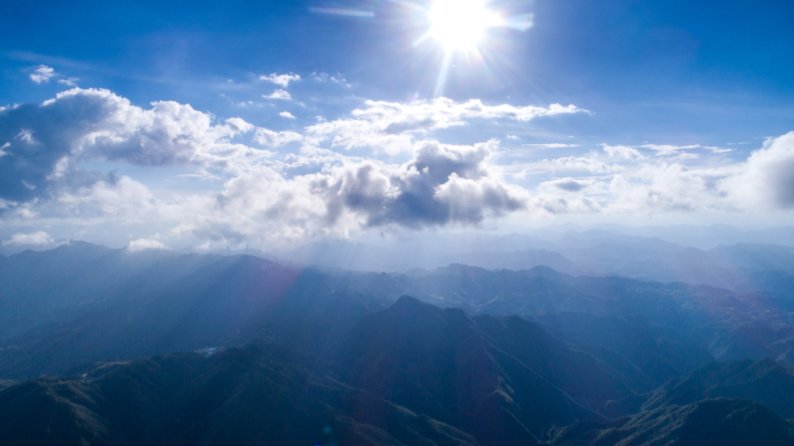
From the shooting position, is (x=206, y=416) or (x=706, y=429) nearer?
(x=706, y=429)

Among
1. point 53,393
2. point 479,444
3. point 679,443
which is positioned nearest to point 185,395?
point 53,393

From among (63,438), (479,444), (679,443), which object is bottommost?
(479,444)

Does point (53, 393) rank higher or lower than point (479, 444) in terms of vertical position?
higher

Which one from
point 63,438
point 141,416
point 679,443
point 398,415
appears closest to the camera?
point 63,438

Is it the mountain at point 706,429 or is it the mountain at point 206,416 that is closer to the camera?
the mountain at point 206,416

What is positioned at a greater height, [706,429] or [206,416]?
[206,416]

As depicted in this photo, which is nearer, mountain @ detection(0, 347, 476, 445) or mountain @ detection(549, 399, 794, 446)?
mountain @ detection(0, 347, 476, 445)

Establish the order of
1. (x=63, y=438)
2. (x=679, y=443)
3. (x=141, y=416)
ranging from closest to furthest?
(x=63, y=438) → (x=679, y=443) → (x=141, y=416)

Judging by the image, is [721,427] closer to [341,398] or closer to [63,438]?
[341,398]
